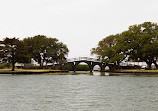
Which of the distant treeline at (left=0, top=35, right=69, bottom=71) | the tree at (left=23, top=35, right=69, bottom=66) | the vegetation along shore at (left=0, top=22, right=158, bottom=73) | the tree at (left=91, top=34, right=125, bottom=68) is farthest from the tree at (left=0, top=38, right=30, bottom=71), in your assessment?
the tree at (left=91, top=34, right=125, bottom=68)

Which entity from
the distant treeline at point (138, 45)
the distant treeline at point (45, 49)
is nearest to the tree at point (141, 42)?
the distant treeline at point (138, 45)

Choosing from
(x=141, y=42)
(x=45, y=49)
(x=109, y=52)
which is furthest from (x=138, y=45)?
(x=45, y=49)

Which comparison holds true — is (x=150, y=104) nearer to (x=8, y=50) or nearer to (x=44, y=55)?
(x=8, y=50)

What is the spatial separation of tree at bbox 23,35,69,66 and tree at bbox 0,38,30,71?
1603 cm

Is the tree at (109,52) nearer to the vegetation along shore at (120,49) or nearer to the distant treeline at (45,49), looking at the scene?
the vegetation along shore at (120,49)

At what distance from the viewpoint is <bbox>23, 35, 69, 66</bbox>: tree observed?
10538cm

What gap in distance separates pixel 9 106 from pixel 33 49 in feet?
267

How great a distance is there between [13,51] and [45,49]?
22.3 meters

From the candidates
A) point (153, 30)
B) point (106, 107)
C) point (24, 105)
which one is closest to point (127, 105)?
point (106, 107)

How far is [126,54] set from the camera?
91500 millimetres

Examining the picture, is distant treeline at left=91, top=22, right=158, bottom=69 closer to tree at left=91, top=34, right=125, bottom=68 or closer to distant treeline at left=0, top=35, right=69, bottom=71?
tree at left=91, top=34, right=125, bottom=68

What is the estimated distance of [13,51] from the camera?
285ft

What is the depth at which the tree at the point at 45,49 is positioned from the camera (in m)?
105

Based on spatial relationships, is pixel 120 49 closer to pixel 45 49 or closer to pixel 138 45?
pixel 138 45
